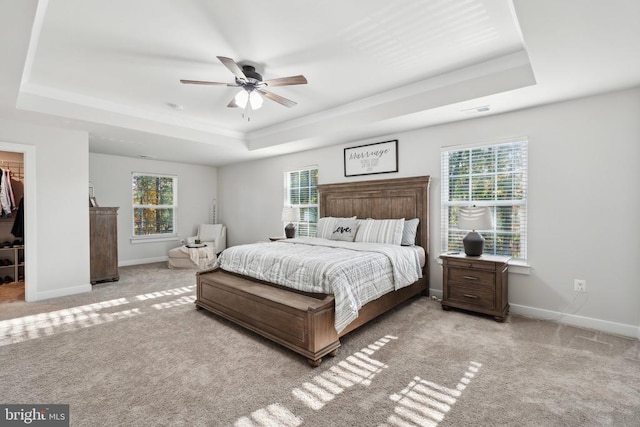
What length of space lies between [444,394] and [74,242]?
4.95 metres

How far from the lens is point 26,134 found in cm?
387

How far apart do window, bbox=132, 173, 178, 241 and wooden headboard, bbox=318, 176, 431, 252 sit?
390cm

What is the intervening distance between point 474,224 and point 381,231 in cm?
115

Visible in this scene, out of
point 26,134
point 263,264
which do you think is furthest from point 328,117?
point 26,134

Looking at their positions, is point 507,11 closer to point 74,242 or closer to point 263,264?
point 263,264

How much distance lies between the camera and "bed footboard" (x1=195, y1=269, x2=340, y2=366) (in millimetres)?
2340

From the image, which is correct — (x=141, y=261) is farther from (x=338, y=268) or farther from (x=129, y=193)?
(x=338, y=268)

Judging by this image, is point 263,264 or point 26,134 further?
point 26,134

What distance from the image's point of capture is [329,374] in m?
2.21

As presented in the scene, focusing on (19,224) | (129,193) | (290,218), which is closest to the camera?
(19,224)

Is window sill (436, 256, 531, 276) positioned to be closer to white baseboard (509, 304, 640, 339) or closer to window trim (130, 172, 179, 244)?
white baseboard (509, 304, 640, 339)

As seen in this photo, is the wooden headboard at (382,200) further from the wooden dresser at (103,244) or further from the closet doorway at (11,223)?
the closet doorway at (11,223)

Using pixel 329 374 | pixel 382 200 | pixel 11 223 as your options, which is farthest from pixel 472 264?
pixel 11 223

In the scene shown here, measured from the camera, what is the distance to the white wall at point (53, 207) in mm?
3887
